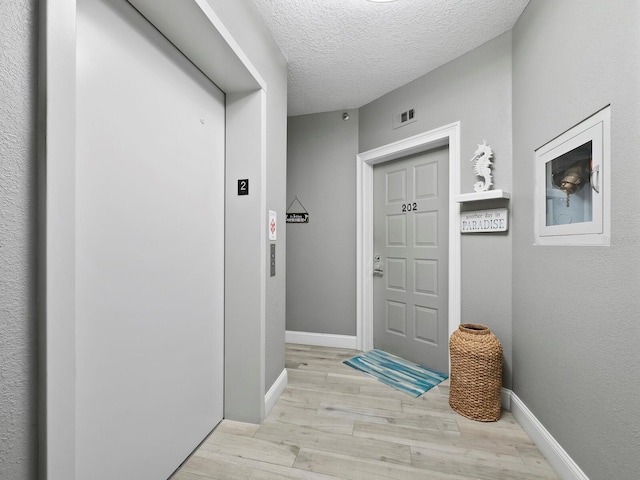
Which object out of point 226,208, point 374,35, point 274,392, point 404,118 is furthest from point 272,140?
point 274,392

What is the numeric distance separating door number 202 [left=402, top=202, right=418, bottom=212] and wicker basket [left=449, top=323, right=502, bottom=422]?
1.21 meters

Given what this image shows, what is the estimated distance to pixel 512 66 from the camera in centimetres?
203

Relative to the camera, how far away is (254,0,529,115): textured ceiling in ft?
5.93

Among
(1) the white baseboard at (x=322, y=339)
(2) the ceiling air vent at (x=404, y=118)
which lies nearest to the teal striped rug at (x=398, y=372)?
(1) the white baseboard at (x=322, y=339)

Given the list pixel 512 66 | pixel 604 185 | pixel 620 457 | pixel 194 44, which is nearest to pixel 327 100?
pixel 512 66

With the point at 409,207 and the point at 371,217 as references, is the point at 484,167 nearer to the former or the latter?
the point at 409,207

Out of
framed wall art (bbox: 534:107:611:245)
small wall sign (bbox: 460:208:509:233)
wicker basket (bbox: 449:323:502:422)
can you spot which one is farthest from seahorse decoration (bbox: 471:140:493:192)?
wicker basket (bbox: 449:323:502:422)

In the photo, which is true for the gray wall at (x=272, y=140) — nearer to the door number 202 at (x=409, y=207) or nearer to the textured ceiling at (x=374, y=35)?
the textured ceiling at (x=374, y=35)

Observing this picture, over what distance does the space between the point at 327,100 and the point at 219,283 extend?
2.13 meters

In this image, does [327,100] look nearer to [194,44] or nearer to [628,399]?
[194,44]

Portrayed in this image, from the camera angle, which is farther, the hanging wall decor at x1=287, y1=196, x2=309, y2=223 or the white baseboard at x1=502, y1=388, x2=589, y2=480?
the hanging wall decor at x1=287, y1=196, x2=309, y2=223

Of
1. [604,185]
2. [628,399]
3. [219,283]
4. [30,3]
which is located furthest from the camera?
[219,283]

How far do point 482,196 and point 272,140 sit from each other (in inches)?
57.0

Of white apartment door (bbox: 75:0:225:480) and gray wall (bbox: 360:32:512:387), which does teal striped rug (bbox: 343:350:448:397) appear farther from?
white apartment door (bbox: 75:0:225:480)
